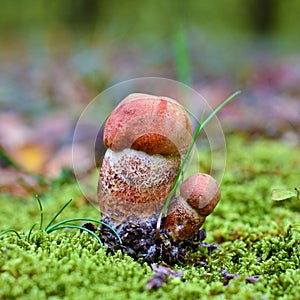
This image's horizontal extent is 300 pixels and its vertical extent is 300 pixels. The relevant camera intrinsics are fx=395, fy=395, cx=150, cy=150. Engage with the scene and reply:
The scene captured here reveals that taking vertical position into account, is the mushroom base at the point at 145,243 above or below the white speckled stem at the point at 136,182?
below

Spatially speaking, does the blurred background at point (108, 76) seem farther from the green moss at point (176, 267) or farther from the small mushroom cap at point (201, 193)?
the small mushroom cap at point (201, 193)

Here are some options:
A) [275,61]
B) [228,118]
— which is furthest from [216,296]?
[275,61]

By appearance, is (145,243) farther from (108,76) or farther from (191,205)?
(108,76)

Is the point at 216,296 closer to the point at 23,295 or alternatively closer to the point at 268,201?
the point at 23,295

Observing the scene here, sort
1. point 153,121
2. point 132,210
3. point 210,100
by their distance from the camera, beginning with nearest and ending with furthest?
point 153,121, point 132,210, point 210,100

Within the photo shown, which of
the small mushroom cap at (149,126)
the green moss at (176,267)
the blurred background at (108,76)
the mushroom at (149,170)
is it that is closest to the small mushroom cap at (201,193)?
the mushroom at (149,170)

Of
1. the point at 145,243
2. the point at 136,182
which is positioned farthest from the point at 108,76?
the point at 145,243

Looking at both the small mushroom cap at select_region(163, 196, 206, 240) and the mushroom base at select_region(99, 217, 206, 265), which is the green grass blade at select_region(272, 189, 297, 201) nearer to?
the small mushroom cap at select_region(163, 196, 206, 240)
